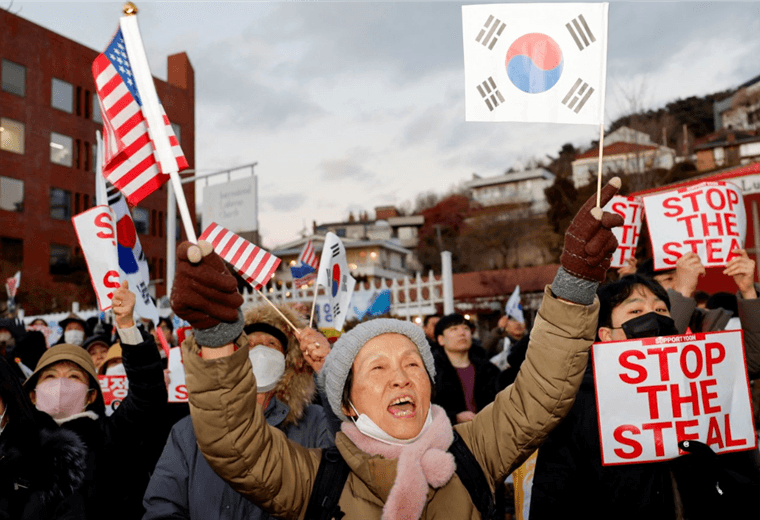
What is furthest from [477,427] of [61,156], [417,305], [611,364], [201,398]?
[61,156]

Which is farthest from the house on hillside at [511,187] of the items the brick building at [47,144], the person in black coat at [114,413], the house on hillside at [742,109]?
the person in black coat at [114,413]

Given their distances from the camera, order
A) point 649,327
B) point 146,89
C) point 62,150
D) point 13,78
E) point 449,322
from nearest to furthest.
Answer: point 146,89 < point 649,327 < point 449,322 < point 13,78 < point 62,150

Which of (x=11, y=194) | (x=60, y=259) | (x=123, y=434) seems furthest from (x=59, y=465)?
(x=60, y=259)

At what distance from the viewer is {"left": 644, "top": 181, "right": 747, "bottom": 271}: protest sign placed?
4637 millimetres

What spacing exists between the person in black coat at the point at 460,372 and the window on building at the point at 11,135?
31685 mm

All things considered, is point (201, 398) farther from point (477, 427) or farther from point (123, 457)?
point (123, 457)

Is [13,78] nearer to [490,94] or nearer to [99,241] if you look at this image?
[99,241]

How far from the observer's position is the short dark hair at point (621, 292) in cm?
319

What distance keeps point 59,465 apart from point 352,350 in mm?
1858

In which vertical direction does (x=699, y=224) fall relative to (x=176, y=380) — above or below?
above

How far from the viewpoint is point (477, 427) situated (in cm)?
245

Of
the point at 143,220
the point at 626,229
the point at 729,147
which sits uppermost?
the point at 729,147

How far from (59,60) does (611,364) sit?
36.8 m

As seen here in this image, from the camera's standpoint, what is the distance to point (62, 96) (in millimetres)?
33688
